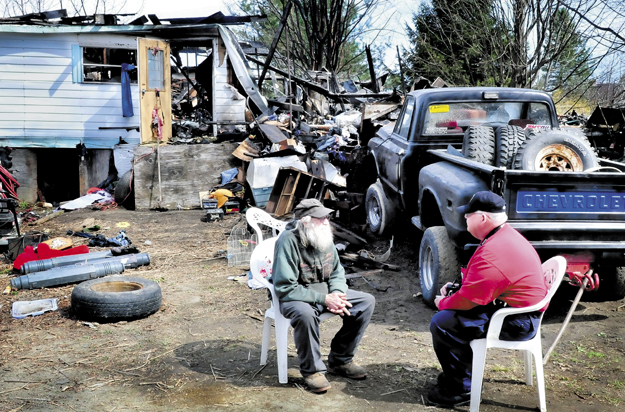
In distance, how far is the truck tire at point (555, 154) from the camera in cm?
538

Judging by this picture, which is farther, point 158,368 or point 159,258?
point 159,258

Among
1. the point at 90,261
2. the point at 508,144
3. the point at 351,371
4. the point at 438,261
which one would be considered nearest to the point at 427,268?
the point at 438,261

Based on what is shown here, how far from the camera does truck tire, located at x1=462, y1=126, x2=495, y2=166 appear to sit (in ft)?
18.9

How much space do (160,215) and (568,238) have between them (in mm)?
8648

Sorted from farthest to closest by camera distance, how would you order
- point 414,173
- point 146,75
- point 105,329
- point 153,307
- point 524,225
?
point 146,75 < point 414,173 < point 153,307 < point 105,329 < point 524,225

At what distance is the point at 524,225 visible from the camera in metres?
4.88

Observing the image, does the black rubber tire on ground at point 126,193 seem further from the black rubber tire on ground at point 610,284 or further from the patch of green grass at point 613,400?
the patch of green grass at point 613,400

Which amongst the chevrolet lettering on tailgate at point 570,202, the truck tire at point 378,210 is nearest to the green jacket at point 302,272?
the chevrolet lettering on tailgate at point 570,202

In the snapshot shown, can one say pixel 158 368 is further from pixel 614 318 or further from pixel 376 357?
pixel 614 318

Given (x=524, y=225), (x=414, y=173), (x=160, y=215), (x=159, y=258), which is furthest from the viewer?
(x=160, y=215)

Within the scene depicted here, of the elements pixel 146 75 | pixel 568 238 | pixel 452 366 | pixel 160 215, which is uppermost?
pixel 146 75

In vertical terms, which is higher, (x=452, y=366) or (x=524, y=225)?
(x=524, y=225)

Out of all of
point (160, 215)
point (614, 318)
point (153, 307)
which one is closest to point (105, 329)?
point (153, 307)

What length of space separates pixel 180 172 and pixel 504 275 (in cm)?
1004
